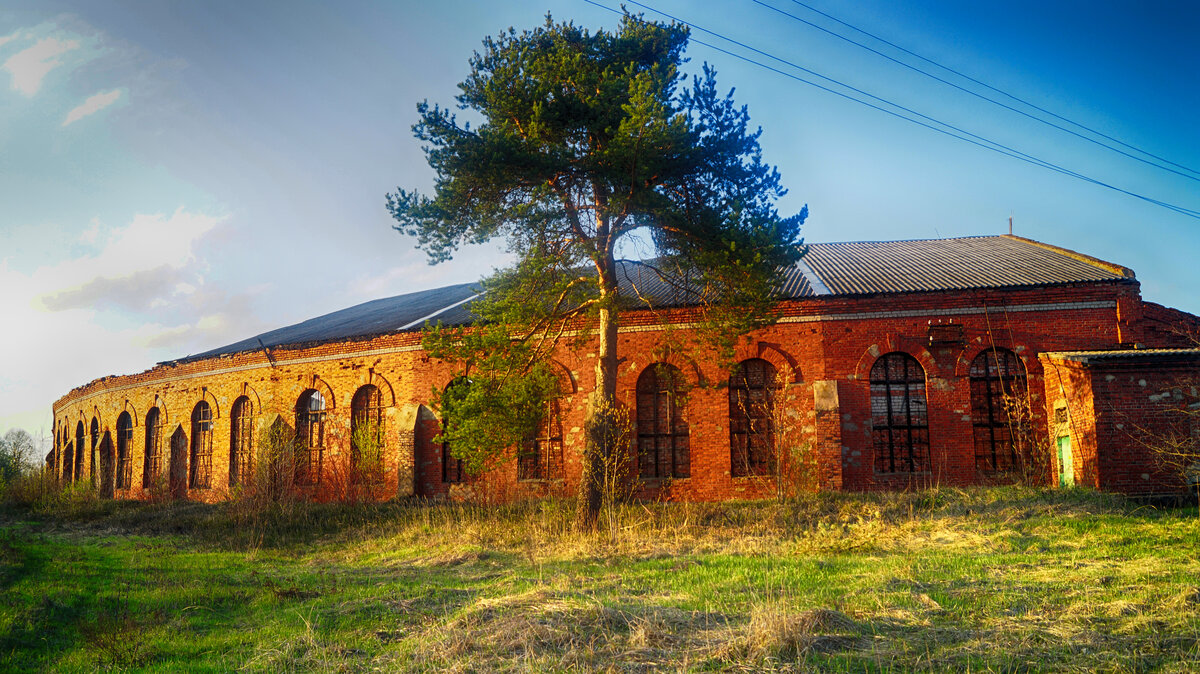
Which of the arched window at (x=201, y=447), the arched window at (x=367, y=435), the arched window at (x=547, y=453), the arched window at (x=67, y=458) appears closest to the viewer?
the arched window at (x=547, y=453)

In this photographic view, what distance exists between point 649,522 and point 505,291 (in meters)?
5.14

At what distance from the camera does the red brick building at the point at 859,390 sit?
53.8ft

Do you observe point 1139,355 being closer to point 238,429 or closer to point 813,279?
point 813,279

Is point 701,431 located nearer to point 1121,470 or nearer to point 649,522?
point 649,522

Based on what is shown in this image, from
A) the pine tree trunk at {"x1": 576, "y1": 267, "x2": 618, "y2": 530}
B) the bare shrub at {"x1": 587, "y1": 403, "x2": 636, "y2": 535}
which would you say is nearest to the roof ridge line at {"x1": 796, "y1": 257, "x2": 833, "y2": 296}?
the pine tree trunk at {"x1": 576, "y1": 267, "x2": 618, "y2": 530}

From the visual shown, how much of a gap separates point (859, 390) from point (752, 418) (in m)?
2.62

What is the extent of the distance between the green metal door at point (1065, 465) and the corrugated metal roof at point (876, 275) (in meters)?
3.87

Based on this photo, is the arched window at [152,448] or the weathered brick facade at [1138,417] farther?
the arched window at [152,448]

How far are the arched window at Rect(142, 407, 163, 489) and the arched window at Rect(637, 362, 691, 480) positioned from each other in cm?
1858

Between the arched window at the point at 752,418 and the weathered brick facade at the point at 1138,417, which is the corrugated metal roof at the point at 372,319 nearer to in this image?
the arched window at the point at 752,418

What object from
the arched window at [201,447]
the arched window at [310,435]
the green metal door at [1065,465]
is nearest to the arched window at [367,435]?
the arched window at [310,435]

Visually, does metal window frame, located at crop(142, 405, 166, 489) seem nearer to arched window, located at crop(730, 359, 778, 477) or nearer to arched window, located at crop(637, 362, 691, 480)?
arched window, located at crop(637, 362, 691, 480)

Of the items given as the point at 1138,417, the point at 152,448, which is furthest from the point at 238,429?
the point at 1138,417

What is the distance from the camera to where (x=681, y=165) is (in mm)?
13148
